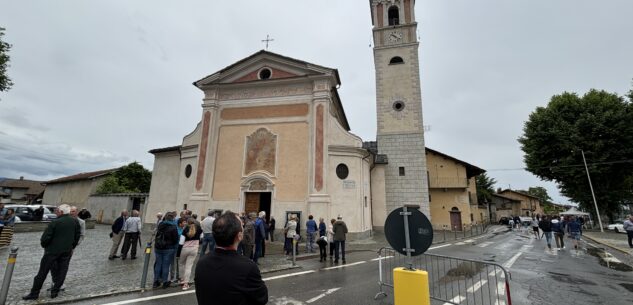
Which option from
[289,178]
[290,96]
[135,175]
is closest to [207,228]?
[289,178]

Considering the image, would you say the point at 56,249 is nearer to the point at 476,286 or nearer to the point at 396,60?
the point at 476,286

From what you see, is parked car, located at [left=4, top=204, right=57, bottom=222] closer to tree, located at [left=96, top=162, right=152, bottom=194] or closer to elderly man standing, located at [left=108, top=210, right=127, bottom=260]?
tree, located at [left=96, top=162, right=152, bottom=194]

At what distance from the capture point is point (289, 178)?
52.1 ft

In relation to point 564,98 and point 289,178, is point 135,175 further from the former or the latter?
point 564,98

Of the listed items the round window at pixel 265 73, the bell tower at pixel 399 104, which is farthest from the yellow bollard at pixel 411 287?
the round window at pixel 265 73

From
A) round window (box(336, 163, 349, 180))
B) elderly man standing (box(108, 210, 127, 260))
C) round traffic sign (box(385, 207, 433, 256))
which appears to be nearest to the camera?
round traffic sign (box(385, 207, 433, 256))

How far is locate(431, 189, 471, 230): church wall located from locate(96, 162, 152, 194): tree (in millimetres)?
33262

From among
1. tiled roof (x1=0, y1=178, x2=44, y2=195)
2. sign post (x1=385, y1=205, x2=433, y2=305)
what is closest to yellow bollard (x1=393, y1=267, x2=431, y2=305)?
sign post (x1=385, y1=205, x2=433, y2=305)

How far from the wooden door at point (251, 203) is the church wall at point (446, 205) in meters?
17.0

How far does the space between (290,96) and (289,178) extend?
5.27 meters

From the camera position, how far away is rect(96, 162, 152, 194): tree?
2927 cm

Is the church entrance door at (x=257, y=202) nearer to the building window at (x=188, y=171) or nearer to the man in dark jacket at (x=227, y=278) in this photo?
the building window at (x=188, y=171)

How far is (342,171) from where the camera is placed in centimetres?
1599

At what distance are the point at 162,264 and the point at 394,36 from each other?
75.8 ft
